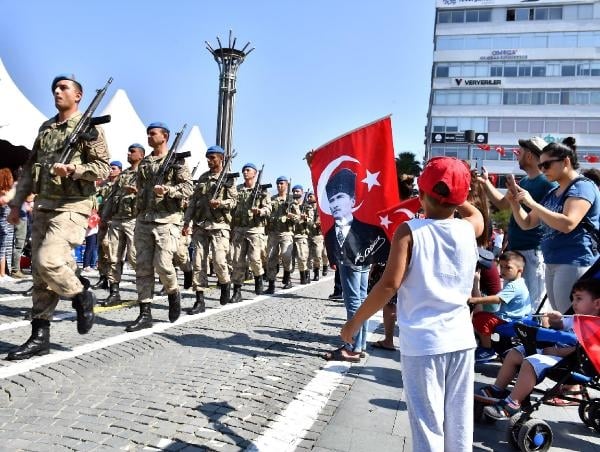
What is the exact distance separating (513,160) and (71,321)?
5721 centimetres

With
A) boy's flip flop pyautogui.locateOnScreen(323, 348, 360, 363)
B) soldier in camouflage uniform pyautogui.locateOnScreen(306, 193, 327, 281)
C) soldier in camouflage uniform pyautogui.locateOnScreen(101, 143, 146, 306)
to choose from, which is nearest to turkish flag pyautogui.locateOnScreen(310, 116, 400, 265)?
boy's flip flop pyautogui.locateOnScreen(323, 348, 360, 363)

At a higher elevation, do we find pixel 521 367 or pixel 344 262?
pixel 344 262

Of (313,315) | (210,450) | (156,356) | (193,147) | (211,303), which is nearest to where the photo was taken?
(210,450)

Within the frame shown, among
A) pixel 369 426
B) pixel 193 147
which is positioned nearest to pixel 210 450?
pixel 369 426

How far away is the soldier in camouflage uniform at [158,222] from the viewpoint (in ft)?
21.5

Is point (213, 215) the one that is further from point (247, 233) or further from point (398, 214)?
point (398, 214)

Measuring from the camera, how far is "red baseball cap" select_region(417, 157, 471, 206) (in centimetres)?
242

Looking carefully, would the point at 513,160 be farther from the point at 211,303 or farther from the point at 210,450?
the point at 210,450

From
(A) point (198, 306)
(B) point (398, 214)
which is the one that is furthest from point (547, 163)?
(A) point (198, 306)

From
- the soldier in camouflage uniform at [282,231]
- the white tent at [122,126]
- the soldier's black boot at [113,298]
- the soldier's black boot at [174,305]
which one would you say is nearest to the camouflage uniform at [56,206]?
the soldier's black boot at [174,305]

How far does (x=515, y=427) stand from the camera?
335 centimetres

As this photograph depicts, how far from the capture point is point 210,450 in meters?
2.99

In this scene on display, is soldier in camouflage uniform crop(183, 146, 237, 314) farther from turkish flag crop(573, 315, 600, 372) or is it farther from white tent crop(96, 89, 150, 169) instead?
white tent crop(96, 89, 150, 169)

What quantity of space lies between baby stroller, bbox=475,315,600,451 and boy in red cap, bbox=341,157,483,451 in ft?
3.50
